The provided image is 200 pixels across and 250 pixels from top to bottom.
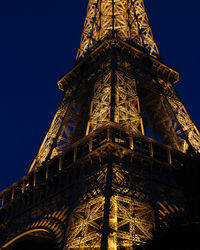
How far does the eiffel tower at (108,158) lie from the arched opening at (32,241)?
7 cm

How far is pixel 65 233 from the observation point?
68.4 feet

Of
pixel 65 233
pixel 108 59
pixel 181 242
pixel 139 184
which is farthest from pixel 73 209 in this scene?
pixel 108 59

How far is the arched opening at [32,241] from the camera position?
25.6 meters

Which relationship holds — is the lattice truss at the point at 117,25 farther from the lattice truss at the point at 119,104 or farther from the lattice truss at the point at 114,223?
the lattice truss at the point at 114,223

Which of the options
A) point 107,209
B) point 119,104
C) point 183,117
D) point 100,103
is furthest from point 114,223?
point 183,117

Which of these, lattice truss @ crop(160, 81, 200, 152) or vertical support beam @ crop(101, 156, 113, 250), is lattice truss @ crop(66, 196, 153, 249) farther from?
lattice truss @ crop(160, 81, 200, 152)

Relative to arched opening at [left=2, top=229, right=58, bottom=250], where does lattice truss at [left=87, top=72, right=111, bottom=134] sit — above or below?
above

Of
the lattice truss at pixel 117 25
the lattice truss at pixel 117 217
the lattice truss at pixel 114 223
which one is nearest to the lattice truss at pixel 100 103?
the lattice truss at pixel 117 217

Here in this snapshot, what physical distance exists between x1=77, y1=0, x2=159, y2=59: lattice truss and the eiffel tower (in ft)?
0.54

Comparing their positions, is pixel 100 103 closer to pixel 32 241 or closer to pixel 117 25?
pixel 32 241

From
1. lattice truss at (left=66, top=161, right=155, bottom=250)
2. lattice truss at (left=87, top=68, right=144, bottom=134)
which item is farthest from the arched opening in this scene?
lattice truss at (left=87, top=68, right=144, bottom=134)

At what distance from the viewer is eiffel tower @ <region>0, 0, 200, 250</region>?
66.8 ft

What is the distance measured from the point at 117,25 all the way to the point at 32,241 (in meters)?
23.7

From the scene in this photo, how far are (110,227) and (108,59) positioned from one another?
19.6 meters
